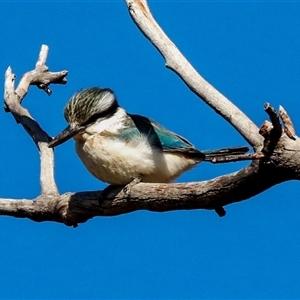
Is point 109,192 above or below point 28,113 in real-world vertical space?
below

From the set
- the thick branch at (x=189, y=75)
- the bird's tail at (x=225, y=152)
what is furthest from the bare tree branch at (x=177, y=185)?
the bird's tail at (x=225, y=152)

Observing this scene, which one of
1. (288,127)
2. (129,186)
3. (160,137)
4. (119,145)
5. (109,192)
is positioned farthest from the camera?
(160,137)

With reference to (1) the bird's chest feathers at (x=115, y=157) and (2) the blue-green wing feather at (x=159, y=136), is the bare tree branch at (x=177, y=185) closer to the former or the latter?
(1) the bird's chest feathers at (x=115, y=157)

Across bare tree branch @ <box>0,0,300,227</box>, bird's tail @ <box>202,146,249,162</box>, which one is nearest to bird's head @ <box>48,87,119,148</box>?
bare tree branch @ <box>0,0,300,227</box>

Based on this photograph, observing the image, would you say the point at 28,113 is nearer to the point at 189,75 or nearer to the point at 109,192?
the point at 109,192

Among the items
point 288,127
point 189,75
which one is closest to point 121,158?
point 189,75

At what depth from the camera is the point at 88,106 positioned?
20.9 ft

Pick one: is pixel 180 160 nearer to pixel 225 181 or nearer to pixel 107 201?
pixel 107 201

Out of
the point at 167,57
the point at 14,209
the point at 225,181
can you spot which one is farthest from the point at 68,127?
the point at 225,181

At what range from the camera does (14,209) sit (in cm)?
620

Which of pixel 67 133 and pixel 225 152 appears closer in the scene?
pixel 225 152

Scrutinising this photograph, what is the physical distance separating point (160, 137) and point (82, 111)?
67 cm

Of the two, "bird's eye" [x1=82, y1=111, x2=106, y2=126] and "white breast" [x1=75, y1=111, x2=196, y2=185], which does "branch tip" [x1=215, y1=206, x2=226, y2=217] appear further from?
A: "bird's eye" [x1=82, y1=111, x2=106, y2=126]

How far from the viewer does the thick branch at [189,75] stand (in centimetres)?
491
